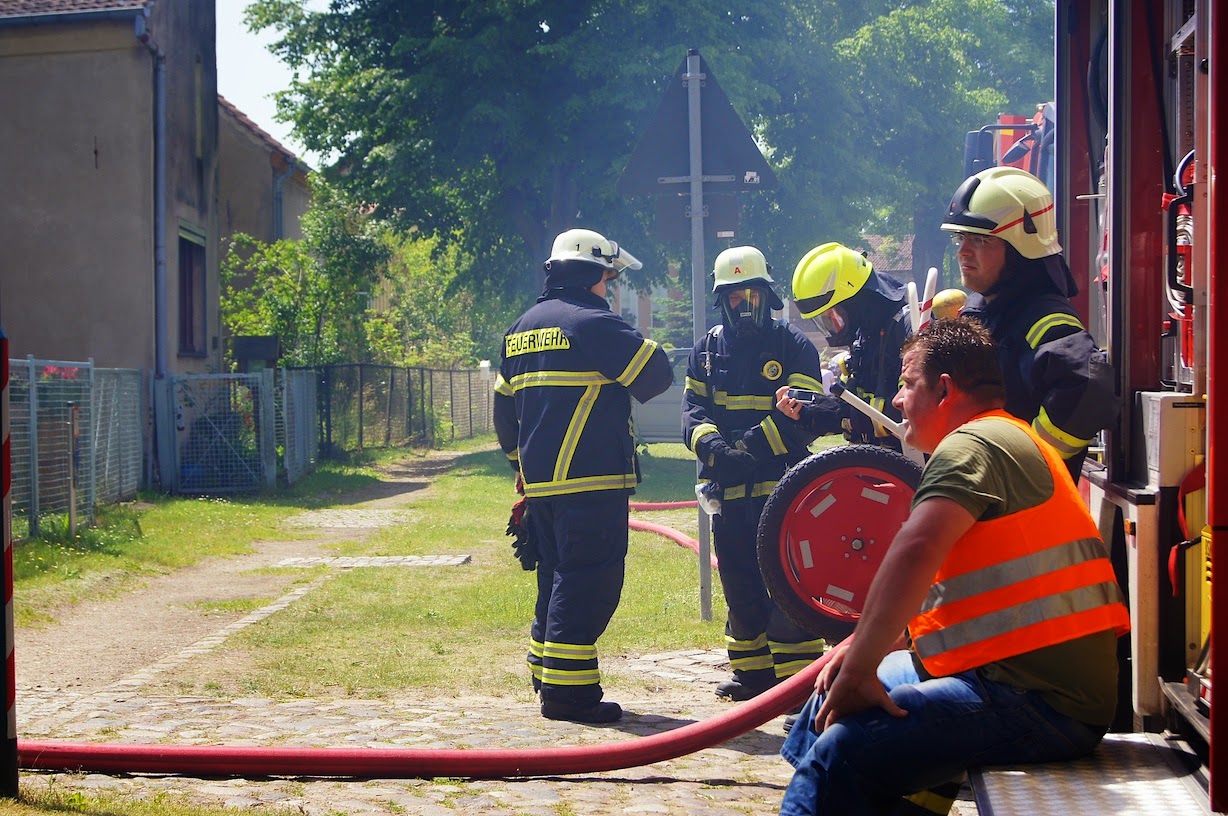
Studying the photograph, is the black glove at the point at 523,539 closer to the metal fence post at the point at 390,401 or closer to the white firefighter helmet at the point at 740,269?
the white firefighter helmet at the point at 740,269

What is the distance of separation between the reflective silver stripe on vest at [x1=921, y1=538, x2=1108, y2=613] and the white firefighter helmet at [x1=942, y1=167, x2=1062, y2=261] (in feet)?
4.54

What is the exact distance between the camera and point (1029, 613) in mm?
3037

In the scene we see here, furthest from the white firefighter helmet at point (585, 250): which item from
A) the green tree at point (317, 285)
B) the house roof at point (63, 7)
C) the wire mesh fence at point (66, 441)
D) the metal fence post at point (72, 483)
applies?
the green tree at point (317, 285)

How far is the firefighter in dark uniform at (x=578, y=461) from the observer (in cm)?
607

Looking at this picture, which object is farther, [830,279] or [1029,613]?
[830,279]

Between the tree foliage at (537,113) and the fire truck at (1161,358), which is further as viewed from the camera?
the tree foliage at (537,113)

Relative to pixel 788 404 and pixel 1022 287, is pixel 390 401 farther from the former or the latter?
pixel 1022 287

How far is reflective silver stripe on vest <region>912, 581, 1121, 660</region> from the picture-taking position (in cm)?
304

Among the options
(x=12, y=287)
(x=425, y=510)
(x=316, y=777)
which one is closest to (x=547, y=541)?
(x=316, y=777)

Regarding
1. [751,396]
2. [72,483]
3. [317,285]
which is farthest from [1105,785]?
[317,285]

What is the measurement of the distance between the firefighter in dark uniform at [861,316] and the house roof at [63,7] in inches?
586

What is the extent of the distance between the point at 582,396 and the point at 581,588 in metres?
0.89

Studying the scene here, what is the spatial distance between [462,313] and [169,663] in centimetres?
3162

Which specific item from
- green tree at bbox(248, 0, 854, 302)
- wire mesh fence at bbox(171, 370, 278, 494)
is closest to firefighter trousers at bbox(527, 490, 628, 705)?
wire mesh fence at bbox(171, 370, 278, 494)
